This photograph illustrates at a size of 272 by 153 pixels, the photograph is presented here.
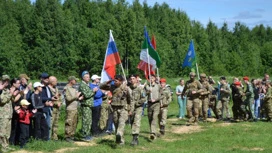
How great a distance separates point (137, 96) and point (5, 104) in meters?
4.29

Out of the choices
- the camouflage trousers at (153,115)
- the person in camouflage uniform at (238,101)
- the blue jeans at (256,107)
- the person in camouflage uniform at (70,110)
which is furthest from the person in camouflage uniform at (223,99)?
the person in camouflage uniform at (70,110)

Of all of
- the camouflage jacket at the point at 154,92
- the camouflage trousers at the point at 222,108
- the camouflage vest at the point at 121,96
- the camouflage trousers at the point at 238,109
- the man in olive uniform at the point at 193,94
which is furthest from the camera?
the camouflage trousers at the point at 222,108

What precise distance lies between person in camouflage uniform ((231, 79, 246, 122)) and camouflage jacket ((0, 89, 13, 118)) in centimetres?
1185

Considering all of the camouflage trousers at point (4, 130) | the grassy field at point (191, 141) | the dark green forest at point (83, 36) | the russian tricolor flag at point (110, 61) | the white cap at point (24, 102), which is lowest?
the grassy field at point (191, 141)

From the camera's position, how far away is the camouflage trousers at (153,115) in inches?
606

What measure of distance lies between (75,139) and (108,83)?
6.96 feet

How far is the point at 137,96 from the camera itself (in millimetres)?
14648

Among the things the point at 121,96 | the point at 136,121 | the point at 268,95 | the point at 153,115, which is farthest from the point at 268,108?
the point at 121,96

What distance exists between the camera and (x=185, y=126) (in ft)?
64.0

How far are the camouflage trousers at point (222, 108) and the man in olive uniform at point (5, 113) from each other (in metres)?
12.0

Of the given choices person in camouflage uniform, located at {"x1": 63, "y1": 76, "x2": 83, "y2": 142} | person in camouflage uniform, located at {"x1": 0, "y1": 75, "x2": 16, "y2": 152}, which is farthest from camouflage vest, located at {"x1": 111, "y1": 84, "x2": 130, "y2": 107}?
person in camouflage uniform, located at {"x1": 0, "y1": 75, "x2": 16, "y2": 152}

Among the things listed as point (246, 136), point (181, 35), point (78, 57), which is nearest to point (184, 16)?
point (181, 35)

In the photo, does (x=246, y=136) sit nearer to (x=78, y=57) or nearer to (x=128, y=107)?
(x=128, y=107)

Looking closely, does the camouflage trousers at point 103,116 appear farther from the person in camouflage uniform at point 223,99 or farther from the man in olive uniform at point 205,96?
the person in camouflage uniform at point 223,99
